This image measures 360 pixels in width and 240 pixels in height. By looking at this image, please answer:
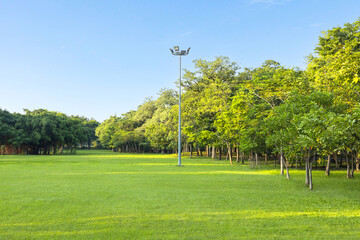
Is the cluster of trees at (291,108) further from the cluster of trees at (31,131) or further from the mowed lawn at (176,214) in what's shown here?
the cluster of trees at (31,131)

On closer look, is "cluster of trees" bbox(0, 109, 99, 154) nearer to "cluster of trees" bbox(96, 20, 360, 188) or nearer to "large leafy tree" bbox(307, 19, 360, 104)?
"cluster of trees" bbox(96, 20, 360, 188)

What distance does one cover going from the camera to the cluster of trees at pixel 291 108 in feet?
30.7

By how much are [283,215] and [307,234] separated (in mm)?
1490

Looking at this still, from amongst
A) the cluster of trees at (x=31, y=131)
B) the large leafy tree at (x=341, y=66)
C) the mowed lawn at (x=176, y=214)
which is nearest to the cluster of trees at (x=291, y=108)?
the large leafy tree at (x=341, y=66)

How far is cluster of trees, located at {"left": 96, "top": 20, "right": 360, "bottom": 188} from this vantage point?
30.7 ft

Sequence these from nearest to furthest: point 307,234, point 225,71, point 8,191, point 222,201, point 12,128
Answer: point 307,234 → point 222,201 → point 8,191 → point 225,71 → point 12,128

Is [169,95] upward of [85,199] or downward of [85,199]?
upward

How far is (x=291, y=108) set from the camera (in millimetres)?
13484

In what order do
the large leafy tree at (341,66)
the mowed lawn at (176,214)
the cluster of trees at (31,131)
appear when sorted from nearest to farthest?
the mowed lawn at (176,214) < the large leafy tree at (341,66) < the cluster of trees at (31,131)

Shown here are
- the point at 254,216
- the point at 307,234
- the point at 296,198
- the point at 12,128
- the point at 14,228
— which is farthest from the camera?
the point at 12,128

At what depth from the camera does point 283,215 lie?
7.23 m

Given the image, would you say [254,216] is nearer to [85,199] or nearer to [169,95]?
[85,199]

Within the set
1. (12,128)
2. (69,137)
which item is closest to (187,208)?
(12,128)

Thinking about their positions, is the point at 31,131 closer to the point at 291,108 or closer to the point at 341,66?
the point at 291,108
